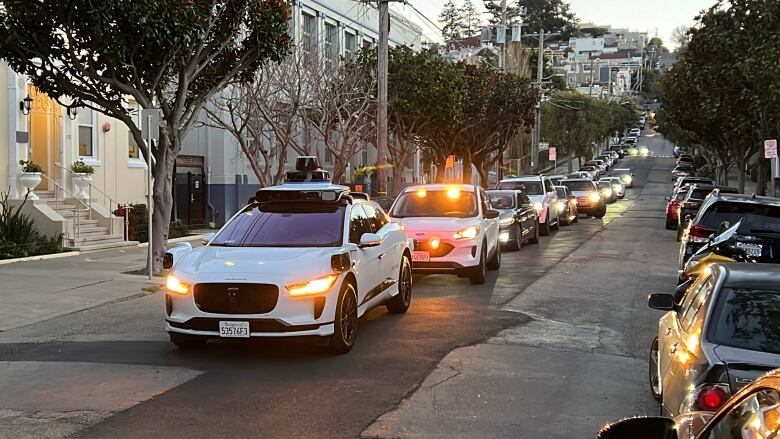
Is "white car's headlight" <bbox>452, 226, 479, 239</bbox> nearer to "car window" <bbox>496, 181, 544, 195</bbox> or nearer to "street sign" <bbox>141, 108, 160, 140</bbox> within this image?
"street sign" <bbox>141, 108, 160, 140</bbox>

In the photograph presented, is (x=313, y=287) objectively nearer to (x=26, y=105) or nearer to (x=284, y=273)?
(x=284, y=273)

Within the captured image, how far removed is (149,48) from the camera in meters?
Answer: 14.3

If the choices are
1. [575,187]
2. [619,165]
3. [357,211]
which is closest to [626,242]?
[575,187]

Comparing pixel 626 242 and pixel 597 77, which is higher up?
pixel 597 77

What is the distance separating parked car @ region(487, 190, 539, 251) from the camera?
65.2ft

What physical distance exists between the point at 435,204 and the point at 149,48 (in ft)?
19.0

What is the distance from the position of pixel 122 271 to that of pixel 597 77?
495 feet

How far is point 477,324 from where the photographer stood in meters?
10.2

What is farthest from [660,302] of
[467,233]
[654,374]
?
[467,233]

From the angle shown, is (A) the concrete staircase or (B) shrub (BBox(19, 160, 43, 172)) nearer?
(B) shrub (BBox(19, 160, 43, 172))

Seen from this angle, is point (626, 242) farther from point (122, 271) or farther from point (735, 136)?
point (735, 136)

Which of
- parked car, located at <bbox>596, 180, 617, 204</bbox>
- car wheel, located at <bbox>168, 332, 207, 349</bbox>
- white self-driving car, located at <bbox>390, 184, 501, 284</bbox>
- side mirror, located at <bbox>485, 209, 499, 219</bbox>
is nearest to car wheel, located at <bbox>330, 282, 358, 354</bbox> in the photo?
car wheel, located at <bbox>168, 332, 207, 349</bbox>

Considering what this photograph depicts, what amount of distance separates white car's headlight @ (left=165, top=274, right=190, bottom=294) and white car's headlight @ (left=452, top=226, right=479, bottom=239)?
638cm

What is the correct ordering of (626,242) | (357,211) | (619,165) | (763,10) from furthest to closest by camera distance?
(619,165), (763,10), (626,242), (357,211)
